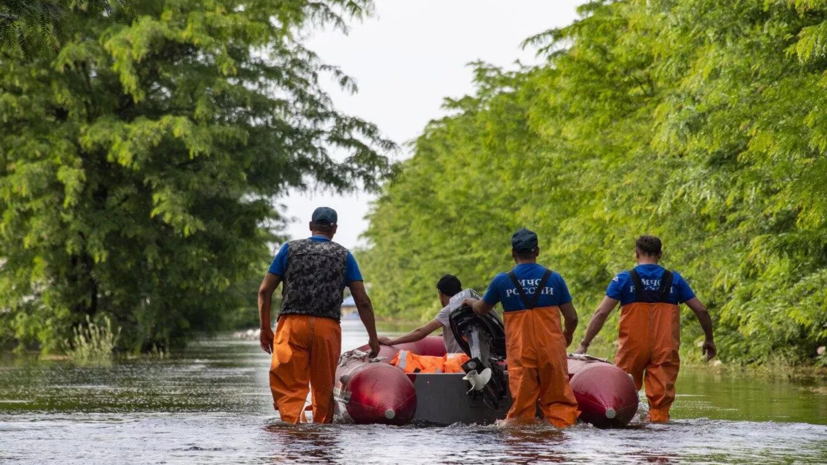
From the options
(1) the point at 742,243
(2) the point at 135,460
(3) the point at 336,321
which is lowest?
(2) the point at 135,460

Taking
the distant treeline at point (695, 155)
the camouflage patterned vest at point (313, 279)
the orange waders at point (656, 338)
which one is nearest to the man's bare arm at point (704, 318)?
the orange waders at point (656, 338)

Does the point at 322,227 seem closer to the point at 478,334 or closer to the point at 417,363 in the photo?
the point at 478,334

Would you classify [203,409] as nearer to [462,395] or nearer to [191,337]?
[462,395]

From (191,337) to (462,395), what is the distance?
23.8 metres

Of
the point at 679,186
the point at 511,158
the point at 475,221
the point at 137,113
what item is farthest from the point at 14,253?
the point at 475,221

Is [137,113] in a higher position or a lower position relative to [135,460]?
higher

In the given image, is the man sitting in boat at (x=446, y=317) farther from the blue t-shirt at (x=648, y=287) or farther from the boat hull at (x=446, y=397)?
the blue t-shirt at (x=648, y=287)

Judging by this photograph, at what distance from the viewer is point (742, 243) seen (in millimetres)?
21844

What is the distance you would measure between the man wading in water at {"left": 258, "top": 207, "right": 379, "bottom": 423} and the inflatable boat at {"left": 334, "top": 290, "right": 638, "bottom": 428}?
55cm

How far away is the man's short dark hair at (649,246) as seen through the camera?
12.4 m

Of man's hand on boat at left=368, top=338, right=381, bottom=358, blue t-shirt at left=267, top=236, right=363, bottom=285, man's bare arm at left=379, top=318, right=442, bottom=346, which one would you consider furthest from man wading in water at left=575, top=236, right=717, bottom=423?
blue t-shirt at left=267, top=236, right=363, bottom=285

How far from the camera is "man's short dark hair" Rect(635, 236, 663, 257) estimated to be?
12367mm

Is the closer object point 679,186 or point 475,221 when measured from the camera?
point 679,186

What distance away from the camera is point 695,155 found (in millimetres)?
22359
